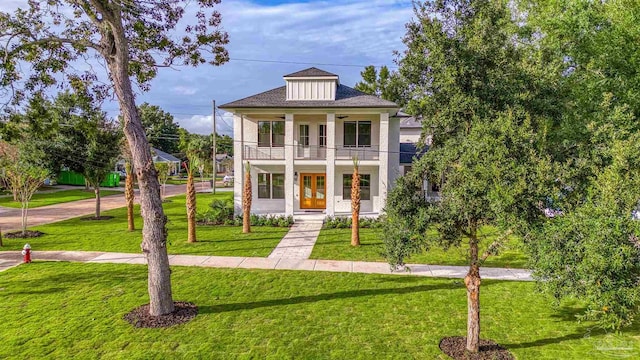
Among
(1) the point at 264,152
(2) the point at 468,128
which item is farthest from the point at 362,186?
(2) the point at 468,128

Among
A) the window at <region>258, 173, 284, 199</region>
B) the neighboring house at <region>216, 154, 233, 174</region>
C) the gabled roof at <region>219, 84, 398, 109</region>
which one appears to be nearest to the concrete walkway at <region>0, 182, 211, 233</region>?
the window at <region>258, 173, 284, 199</region>

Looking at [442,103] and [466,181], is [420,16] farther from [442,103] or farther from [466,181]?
[466,181]

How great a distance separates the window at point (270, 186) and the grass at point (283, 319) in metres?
10.8

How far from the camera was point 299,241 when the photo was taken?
14.9 metres

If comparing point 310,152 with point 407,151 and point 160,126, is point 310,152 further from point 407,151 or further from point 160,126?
point 160,126

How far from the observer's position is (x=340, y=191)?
840 inches

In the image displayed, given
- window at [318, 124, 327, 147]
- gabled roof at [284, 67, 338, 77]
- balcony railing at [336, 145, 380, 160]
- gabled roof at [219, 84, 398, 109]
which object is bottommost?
balcony railing at [336, 145, 380, 160]

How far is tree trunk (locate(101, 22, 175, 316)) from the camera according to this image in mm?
7695

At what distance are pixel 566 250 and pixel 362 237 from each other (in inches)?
459

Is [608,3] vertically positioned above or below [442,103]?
above

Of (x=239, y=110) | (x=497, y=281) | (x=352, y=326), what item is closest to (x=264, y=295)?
(x=352, y=326)

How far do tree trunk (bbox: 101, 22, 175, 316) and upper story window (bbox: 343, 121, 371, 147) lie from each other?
47.5 ft

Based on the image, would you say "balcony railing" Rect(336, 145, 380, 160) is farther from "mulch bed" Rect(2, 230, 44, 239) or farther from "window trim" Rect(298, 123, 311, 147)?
"mulch bed" Rect(2, 230, 44, 239)

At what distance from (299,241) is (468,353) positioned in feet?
30.3
